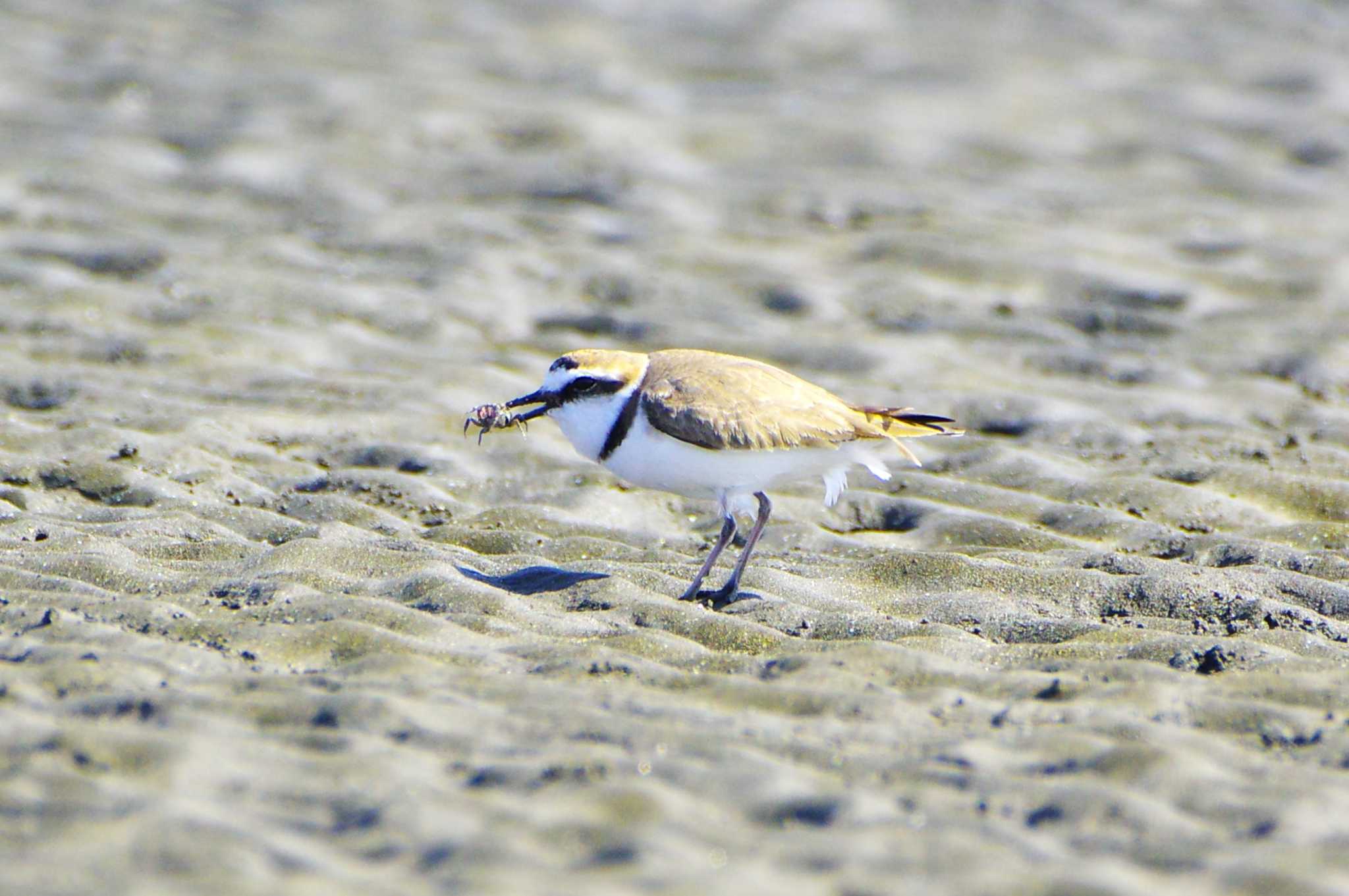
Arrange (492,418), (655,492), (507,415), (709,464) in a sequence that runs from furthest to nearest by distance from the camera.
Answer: (655,492) → (507,415) → (492,418) → (709,464)

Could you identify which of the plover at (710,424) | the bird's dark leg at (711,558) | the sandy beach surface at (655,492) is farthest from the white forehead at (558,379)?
the bird's dark leg at (711,558)

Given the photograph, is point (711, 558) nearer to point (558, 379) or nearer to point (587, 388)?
point (587, 388)

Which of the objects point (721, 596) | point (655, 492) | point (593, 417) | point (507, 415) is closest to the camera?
point (721, 596)

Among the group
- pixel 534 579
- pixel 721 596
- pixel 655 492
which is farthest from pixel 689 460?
pixel 655 492

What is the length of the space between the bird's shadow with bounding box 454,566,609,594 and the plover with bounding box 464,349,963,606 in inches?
22.1

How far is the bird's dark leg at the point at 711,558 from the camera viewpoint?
19.0ft

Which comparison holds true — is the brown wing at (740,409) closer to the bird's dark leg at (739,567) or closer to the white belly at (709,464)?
the white belly at (709,464)

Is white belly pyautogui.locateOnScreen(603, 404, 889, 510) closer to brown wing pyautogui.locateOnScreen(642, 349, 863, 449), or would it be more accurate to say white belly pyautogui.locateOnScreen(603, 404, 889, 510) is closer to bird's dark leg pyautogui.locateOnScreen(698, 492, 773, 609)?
brown wing pyautogui.locateOnScreen(642, 349, 863, 449)

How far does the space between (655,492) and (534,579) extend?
1.76m

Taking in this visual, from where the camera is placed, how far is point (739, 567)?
6059mm

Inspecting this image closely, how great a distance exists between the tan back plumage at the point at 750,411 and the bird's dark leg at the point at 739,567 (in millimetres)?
429

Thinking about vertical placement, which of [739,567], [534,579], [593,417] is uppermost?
[593,417]

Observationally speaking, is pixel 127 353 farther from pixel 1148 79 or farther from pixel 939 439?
pixel 1148 79

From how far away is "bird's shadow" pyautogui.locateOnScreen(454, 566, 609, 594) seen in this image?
18.9 feet
